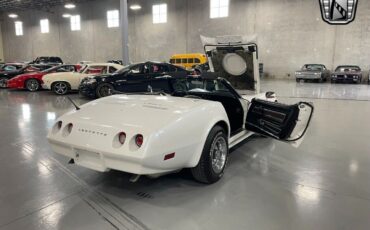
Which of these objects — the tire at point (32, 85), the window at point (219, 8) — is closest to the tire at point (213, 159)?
the tire at point (32, 85)

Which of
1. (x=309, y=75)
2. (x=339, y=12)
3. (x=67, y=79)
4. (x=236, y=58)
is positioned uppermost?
(x=339, y=12)

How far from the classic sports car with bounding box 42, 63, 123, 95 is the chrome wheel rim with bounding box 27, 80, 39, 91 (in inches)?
41.0

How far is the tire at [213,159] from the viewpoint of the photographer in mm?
2824

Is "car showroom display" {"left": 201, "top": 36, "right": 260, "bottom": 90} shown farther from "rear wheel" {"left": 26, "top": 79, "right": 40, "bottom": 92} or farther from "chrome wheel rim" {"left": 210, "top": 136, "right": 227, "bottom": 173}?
"rear wheel" {"left": 26, "top": 79, "right": 40, "bottom": 92}

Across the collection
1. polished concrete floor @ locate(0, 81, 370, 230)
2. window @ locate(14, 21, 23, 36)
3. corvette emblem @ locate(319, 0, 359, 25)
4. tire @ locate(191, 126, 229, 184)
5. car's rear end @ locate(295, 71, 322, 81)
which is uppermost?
window @ locate(14, 21, 23, 36)

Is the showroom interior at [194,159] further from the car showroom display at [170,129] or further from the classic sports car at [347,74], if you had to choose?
the classic sports car at [347,74]

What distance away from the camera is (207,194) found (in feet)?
9.13

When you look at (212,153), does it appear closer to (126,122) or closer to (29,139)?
(126,122)

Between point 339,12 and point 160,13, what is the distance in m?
13.3

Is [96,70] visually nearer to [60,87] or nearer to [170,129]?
[60,87]

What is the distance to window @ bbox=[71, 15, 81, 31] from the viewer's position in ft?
87.5

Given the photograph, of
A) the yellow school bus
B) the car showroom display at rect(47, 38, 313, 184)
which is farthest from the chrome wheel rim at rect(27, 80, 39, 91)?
the car showroom display at rect(47, 38, 313, 184)

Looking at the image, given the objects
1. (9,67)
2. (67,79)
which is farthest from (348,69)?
(9,67)

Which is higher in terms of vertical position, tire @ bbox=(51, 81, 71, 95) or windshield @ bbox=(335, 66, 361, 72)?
windshield @ bbox=(335, 66, 361, 72)
